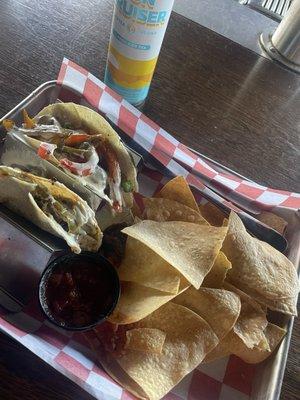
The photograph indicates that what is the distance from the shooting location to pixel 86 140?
102cm

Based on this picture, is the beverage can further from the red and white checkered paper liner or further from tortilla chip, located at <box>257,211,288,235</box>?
tortilla chip, located at <box>257,211,288,235</box>

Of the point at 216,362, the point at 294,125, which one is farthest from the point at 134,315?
the point at 294,125

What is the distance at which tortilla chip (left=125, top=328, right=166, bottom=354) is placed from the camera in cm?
90

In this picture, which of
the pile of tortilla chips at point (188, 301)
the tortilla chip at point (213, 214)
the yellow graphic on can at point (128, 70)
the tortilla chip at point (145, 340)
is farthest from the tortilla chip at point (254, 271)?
the yellow graphic on can at point (128, 70)

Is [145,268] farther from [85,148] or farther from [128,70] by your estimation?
[128,70]

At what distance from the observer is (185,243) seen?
3.26 ft

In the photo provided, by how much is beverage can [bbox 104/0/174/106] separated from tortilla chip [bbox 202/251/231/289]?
0.54m

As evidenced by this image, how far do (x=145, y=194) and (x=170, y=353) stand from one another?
470 millimetres

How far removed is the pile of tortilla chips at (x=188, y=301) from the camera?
906 mm

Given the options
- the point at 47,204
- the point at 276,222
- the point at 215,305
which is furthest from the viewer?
the point at 276,222

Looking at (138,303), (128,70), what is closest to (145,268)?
(138,303)

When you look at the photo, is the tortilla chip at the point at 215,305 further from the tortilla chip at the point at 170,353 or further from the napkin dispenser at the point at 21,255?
the napkin dispenser at the point at 21,255

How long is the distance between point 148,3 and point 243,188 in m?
0.55

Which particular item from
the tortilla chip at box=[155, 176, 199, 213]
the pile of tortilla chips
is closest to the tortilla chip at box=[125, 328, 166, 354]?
the pile of tortilla chips
